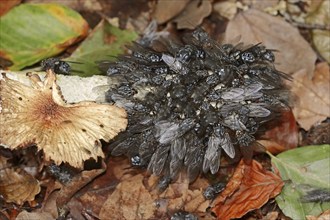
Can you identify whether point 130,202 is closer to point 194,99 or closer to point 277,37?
point 194,99

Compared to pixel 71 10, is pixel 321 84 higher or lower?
lower

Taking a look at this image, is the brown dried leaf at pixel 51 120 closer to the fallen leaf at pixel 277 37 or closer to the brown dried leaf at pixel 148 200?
the brown dried leaf at pixel 148 200

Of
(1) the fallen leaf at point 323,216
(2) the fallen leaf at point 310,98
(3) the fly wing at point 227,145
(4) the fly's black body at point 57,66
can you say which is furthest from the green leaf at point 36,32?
(1) the fallen leaf at point 323,216

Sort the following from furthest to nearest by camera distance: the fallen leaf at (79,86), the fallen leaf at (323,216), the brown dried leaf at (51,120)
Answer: the fallen leaf at (323,216) < the fallen leaf at (79,86) < the brown dried leaf at (51,120)

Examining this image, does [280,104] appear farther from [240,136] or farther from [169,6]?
[169,6]

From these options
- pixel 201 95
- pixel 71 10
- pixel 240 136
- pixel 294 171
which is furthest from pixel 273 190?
pixel 71 10
